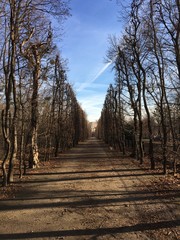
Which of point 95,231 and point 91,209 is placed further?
point 91,209

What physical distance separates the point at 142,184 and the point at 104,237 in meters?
5.83

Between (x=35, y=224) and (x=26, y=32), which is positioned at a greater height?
(x=26, y=32)

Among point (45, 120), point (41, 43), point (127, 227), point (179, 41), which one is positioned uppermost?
point (41, 43)

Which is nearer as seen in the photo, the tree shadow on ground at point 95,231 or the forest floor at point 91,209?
the tree shadow on ground at point 95,231

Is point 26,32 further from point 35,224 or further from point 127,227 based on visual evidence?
point 127,227

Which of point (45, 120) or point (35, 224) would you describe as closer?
point (35, 224)

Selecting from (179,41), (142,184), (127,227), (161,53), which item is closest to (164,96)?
(161,53)

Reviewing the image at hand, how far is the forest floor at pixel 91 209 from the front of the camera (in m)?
5.85

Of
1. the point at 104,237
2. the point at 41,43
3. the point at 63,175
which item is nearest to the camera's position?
the point at 104,237

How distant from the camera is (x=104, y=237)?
5.56m

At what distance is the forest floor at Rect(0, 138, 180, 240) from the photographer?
19.2ft

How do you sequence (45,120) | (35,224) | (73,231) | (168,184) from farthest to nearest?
(45,120) < (168,184) < (35,224) < (73,231)

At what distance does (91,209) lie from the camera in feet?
25.1

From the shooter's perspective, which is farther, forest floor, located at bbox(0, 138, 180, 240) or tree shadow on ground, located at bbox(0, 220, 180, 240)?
forest floor, located at bbox(0, 138, 180, 240)
